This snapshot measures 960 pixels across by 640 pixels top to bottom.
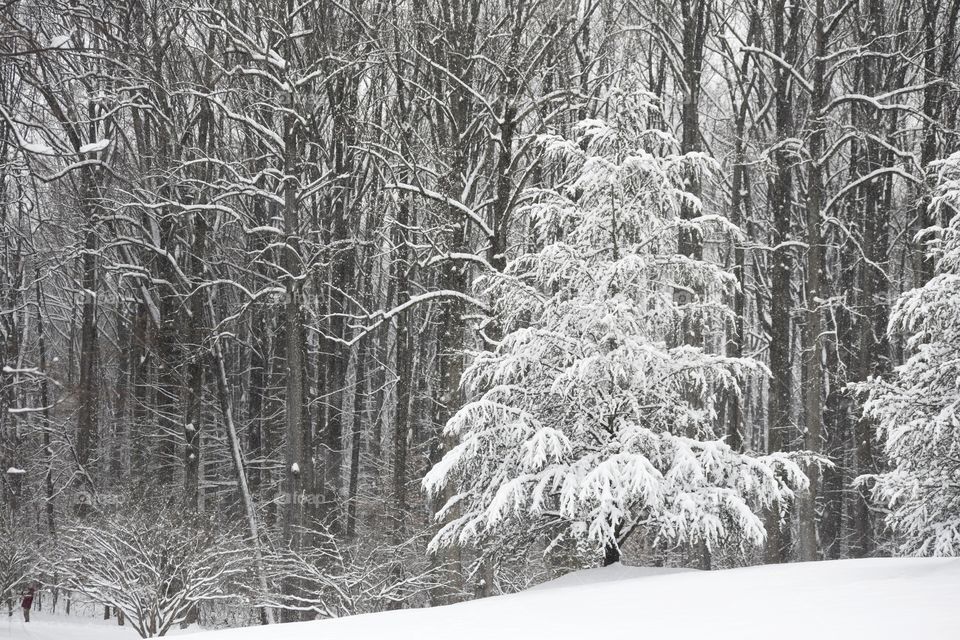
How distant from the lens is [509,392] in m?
8.78

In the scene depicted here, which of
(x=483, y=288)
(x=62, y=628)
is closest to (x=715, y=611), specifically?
(x=483, y=288)

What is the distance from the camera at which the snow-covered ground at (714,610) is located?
4.73m

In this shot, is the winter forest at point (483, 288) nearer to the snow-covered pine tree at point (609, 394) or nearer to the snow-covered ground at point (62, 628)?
the snow-covered pine tree at point (609, 394)

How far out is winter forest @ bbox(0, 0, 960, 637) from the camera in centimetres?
Answer: 862

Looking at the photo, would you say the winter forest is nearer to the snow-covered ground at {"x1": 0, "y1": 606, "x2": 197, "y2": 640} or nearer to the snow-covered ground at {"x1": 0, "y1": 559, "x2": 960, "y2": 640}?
the snow-covered ground at {"x1": 0, "y1": 606, "x2": 197, "y2": 640}

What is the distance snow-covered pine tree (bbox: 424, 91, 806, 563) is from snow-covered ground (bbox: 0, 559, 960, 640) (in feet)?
2.59

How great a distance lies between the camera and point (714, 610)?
5.51 m

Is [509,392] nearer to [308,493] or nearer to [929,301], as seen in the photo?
[929,301]

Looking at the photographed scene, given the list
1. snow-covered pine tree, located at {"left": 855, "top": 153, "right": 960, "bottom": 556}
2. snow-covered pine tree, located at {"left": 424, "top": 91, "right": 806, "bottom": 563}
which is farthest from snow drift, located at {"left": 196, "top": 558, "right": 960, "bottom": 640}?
snow-covered pine tree, located at {"left": 855, "top": 153, "right": 960, "bottom": 556}

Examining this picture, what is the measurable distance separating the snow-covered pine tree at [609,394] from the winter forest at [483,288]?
47 mm

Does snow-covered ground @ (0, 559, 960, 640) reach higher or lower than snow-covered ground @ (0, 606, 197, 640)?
higher

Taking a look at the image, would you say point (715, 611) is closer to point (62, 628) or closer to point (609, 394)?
point (609, 394)

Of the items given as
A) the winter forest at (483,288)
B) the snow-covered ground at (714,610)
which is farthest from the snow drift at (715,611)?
the winter forest at (483,288)

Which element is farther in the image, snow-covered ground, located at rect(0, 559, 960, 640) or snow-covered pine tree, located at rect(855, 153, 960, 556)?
snow-covered pine tree, located at rect(855, 153, 960, 556)
